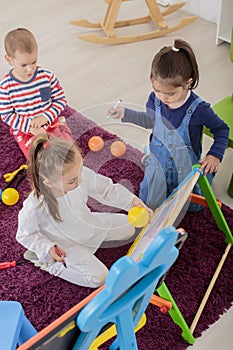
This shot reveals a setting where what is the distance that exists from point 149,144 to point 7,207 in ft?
1.77

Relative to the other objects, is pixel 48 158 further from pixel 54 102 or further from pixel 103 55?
pixel 103 55

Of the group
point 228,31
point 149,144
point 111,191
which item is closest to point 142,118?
point 149,144

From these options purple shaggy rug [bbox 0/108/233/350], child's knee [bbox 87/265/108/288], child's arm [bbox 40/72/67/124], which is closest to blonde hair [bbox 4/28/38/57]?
child's arm [bbox 40/72/67/124]

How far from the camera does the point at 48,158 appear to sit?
129 centimetres

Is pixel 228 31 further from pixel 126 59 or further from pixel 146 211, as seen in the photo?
pixel 146 211

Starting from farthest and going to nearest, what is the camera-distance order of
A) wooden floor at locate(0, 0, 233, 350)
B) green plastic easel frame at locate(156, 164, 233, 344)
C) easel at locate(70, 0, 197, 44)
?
1. easel at locate(70, 0, 197, 44)
2. wooden floor at locate(0, 0, 233, 350)
3. green plastic easel frame at locate(156, 164, 233, 344)

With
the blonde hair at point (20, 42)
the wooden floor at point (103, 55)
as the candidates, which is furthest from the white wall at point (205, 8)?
the blonde hair at point (20, 42)

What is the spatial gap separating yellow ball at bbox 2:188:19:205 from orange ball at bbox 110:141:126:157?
36 centimetres

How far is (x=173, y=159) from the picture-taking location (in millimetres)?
1571

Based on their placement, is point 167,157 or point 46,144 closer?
point 46,144

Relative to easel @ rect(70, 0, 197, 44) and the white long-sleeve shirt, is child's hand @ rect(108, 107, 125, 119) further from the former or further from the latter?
easel @ rect(70, 0, 197, 44)

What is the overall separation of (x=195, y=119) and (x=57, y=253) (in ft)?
1.79

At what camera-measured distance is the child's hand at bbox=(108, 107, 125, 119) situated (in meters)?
1.55

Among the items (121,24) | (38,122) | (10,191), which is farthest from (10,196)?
(121,24)
